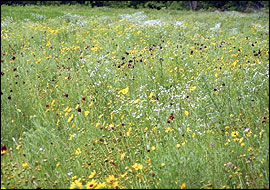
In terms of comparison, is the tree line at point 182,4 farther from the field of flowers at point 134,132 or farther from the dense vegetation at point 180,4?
the field of flowers at point 134,132

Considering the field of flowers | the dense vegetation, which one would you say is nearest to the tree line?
the dense vegetation

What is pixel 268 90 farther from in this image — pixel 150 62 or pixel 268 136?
pixel 150 62

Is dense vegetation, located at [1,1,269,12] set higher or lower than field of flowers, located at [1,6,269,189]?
higher

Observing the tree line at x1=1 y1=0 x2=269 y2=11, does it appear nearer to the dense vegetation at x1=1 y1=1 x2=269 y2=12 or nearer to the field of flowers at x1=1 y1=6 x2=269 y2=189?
the dense vegetation at x1=1 y1=1 x2=269 y2=12

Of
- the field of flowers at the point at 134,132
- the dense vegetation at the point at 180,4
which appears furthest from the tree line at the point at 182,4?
the field of flowers at the point at 134,132

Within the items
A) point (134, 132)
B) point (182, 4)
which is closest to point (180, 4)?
point (182, 4)

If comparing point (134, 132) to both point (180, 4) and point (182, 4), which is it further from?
point (182, 4)

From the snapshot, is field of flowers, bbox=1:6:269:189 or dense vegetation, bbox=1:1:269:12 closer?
field of flowers, bbox=1:6:269:189

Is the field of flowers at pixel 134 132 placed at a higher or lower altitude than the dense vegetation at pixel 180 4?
lower

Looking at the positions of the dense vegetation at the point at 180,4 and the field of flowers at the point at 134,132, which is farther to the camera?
the dense vegetation at the point at 180,4

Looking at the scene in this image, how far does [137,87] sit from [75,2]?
26166 mm

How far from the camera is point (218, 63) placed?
493 cm

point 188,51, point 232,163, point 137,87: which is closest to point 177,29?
point 188,51

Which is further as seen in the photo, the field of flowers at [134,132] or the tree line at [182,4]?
the tree line at [182,4]
